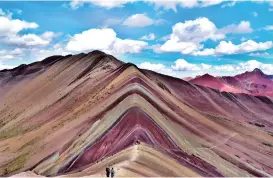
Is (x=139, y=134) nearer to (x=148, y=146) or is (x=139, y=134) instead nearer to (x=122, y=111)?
(x=148, y=146)

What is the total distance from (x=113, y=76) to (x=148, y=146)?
51.7 m

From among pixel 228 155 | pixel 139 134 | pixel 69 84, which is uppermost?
pixel 69 84

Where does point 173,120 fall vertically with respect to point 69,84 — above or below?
below

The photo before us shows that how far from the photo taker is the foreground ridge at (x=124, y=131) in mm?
49562

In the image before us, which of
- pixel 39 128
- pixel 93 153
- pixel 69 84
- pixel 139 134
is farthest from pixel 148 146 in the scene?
pixel 69 84

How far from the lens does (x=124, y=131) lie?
55906mm

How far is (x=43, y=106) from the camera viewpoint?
109750 millimetres

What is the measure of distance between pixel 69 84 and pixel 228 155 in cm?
6284

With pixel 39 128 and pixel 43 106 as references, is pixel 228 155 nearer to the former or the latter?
pixel 39 128

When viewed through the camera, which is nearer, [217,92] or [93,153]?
[93,153]

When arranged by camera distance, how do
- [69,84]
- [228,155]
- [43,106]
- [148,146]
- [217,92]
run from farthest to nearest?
[217,92]
[69,84]
[43,106]
[228,155]
[148,146]

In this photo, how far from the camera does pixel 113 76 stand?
326ft

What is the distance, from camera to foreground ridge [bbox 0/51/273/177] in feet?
163

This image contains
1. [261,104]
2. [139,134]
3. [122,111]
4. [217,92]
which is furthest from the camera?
[261,104]
